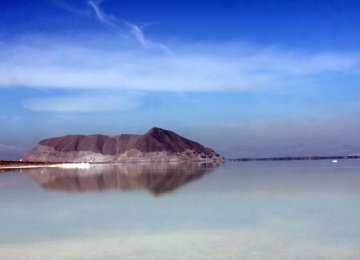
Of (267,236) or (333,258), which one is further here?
(267,236)

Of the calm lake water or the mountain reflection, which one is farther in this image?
the mountain reflection

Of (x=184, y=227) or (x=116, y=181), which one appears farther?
(x=116, y=181)

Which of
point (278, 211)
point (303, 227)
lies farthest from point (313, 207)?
point (303, 227)

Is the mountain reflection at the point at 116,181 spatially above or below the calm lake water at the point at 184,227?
above

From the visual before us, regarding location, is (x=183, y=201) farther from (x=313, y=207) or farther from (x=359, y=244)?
(x=359, y=244)

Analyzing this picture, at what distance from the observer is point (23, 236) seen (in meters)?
16.5

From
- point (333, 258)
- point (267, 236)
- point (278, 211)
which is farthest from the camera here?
point (278, 211)

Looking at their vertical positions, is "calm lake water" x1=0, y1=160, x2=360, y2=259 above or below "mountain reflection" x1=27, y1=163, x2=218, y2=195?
below

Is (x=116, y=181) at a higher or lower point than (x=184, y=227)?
higher

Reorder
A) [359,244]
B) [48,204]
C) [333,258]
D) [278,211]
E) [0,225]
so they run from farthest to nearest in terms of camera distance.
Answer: [48,204] < [278,211] < [0,225] < [359,244] < [333,258]

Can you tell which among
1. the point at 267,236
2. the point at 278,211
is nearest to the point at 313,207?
the point at 278,211

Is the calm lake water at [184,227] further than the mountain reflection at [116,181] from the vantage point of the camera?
No

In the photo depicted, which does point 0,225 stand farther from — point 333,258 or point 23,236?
point 333,258

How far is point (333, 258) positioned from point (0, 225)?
12270 mm
